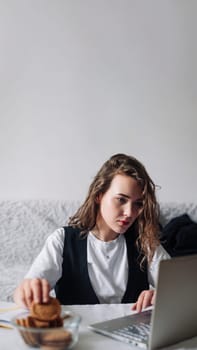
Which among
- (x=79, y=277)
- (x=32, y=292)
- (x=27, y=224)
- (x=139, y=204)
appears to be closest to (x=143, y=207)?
(x=139, y=204)

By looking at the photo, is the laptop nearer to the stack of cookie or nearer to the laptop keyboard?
the laptop keyboard

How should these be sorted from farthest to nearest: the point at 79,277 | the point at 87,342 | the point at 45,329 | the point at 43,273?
the point at 79,277 < the point at 43,273 < the point at 87,342 < the point at 45,329

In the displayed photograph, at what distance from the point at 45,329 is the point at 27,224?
1460mm

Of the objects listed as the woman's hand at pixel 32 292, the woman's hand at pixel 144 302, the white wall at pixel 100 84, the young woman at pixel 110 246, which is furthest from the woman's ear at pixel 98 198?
the white wall at pixel 100 84

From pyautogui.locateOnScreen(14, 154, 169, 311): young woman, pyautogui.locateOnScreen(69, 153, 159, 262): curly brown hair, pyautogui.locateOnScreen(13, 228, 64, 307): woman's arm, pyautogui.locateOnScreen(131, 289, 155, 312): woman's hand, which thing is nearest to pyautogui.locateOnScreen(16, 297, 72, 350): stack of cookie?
pyautogui.locateOnScreen(13, 228, 64, 307): woman's arm

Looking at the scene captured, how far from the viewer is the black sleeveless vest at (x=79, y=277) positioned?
142 cm

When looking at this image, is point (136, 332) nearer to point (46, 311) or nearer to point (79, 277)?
point (46, 311)

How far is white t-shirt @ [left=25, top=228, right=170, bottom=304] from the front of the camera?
1.38 metres

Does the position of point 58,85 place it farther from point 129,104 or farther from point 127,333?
point 127,333

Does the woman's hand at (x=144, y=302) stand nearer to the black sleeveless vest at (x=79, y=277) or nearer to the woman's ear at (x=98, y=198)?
the black sleeveless vest at (x=79, y=277)

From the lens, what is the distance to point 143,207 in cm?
143

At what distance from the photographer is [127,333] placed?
0.94 m

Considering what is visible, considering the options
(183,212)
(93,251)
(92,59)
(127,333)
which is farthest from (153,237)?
(92,59)

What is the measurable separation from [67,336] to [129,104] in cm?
167
